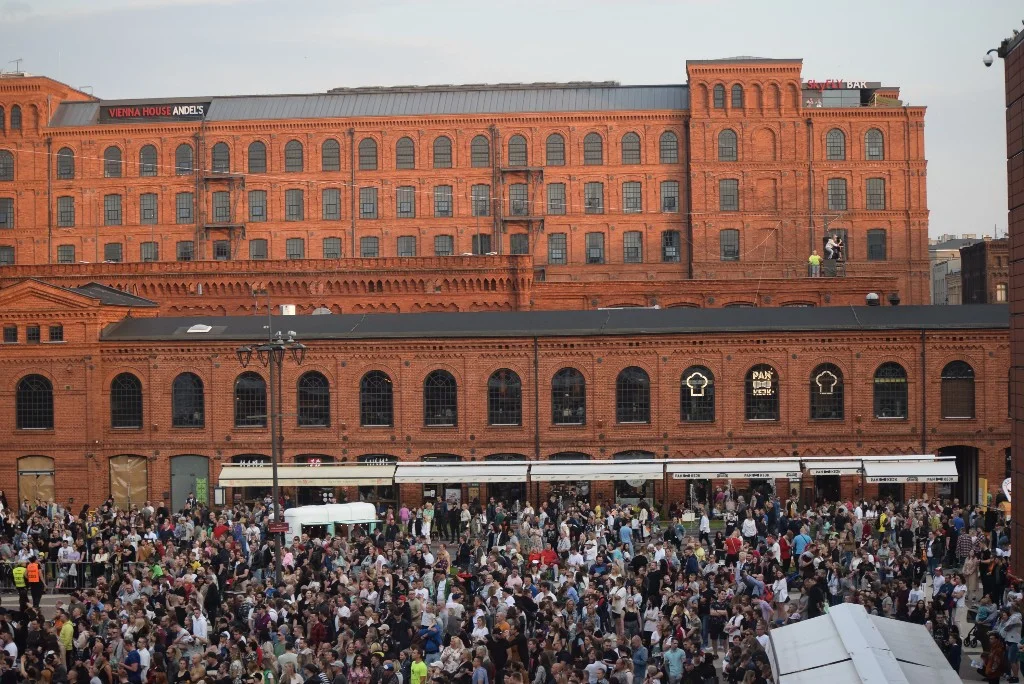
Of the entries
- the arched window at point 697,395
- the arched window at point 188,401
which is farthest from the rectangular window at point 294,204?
the arched window at point 697,395

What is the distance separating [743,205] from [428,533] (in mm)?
38421

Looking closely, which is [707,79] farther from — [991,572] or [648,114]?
[991,572]

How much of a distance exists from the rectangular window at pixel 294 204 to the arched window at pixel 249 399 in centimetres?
2957

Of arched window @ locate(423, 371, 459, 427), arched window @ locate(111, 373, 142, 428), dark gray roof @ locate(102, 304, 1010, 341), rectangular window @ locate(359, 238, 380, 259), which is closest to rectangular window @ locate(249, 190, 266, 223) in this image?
rectangular window @ locate(359, 238, 380, 259)

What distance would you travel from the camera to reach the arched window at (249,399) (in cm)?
4747

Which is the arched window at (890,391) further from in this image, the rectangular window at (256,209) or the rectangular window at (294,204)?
the rectangular window at (256,209)

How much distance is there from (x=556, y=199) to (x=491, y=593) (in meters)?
49.6

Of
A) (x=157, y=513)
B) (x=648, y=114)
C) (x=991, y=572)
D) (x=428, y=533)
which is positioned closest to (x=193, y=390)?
(x=157, y=513)

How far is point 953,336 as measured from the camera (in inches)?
1790

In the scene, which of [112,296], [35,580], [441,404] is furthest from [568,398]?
[112,296]

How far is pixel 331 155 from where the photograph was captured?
249 feet

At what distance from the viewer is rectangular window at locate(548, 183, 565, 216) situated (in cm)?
7506

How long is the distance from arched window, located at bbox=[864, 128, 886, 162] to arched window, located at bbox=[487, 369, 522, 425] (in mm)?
34398

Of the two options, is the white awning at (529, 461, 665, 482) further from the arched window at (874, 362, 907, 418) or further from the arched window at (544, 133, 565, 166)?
the arched window at (544, 133, 565, 166)
